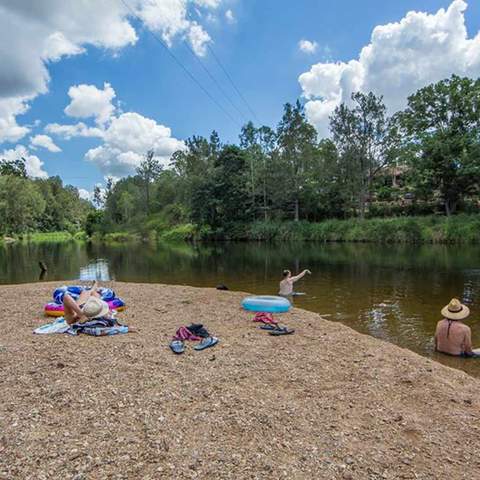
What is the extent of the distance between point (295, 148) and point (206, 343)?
154 feet

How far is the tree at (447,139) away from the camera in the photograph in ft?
130

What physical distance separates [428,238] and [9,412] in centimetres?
4115

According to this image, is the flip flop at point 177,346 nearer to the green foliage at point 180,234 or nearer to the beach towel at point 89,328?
the beach towel at point 89,328

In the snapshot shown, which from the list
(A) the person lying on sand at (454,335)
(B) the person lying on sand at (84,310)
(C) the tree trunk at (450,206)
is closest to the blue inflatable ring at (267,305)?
(B) the person lying on sand at (84,310)

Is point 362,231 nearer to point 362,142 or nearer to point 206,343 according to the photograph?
point 362,142

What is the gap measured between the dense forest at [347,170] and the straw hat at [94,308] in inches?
1507

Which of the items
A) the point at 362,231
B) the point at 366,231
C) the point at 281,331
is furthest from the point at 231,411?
the point at 362,231

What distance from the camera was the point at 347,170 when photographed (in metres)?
49.9

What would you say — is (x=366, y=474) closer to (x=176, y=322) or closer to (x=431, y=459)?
(x=431, y=459)

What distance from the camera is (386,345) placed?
8.52 m

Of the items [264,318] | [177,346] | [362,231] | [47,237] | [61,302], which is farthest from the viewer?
[47,237]

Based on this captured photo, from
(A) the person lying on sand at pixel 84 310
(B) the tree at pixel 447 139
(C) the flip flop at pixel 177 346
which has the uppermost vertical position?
(B) the tree at pixel 447 139

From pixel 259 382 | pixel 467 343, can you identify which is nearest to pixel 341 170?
pixel 467 343

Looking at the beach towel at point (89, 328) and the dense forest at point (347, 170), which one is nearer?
the beach towel at point (89, 328)
